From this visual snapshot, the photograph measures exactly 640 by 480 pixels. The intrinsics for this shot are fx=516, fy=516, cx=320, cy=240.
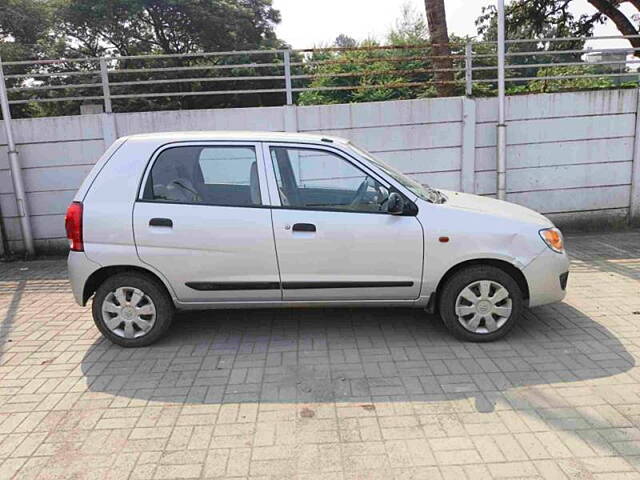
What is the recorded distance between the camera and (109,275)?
430cm

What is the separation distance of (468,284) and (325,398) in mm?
1519

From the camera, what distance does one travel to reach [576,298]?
5.27 metres

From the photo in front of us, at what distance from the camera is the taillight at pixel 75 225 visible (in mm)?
4125

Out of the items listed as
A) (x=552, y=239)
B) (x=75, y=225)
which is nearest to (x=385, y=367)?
(x=552, y=239)

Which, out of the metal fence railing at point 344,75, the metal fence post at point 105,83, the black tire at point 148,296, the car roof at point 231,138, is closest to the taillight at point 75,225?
the black tire at point 148,296

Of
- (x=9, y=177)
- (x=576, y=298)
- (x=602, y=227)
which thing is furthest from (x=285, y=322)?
(x=602, y=227)

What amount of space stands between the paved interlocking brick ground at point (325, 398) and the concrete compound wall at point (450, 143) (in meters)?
3.11

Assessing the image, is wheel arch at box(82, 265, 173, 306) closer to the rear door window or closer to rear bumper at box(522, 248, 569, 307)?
the rear door window

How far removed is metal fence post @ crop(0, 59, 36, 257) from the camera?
23.9ft

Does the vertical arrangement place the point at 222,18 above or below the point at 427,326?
above

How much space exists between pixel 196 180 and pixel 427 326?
2.39 meters

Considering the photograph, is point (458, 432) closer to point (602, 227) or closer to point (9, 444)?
point (9, 444)

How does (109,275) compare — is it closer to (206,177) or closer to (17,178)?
(206,177)

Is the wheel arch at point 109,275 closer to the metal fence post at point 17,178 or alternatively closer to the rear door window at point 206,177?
the rear door window at point 206,177
